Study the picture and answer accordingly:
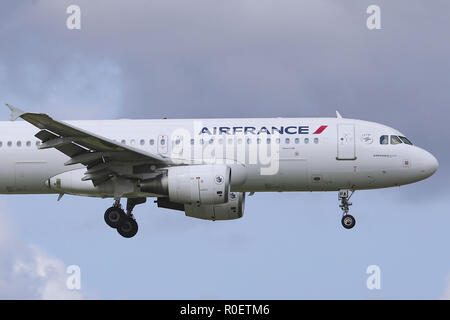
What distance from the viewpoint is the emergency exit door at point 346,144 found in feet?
140

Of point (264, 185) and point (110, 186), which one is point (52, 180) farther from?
point (264, 185)

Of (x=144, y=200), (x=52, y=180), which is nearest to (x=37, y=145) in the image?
(x=52, y=180)

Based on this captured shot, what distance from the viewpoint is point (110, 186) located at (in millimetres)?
43469

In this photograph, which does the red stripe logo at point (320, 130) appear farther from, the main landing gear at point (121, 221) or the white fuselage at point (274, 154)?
the main landing gear at point (121, 221)

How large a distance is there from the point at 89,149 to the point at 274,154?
706 centimetres

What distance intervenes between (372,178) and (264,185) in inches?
164

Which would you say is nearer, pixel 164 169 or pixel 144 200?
pixel 164 169

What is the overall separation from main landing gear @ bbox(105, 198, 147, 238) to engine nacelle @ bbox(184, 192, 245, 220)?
2.88 m

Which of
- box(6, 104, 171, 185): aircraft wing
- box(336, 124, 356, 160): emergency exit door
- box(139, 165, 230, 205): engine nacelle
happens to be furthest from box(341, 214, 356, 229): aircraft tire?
box(6, 104, 171, 185): aircraft wing

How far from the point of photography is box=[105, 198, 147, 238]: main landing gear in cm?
4397

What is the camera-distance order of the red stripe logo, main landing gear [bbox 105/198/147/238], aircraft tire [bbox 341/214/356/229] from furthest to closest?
main landing gear [bbox 105/198/147/238], aircraft tire [bbox 341/214/356/229], the red stripe logo

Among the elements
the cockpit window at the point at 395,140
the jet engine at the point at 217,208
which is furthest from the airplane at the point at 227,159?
the jet engine at the point at 217,208

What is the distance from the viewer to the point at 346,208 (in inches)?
1720

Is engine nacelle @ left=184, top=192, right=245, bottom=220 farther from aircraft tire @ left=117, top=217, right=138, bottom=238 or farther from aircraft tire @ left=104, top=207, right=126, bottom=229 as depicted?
aircraft tire @ left=104, top=207, right=126, bottom=229
